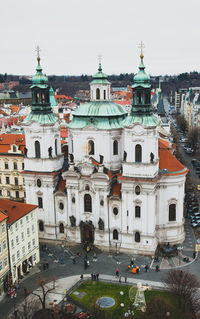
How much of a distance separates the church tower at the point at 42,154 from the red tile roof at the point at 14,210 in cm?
690

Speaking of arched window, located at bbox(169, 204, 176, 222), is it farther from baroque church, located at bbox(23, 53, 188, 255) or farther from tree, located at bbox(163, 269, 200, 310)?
tree, located at bbox(163, 269, 200, 310)

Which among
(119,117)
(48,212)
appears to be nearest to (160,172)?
(119,117)

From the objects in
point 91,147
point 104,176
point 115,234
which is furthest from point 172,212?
point 91,147

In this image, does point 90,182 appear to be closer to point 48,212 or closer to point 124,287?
point 48,212

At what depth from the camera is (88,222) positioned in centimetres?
5134

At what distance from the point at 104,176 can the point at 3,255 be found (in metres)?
16.3

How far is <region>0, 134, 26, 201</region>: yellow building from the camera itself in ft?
217

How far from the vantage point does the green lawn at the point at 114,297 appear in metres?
36.7

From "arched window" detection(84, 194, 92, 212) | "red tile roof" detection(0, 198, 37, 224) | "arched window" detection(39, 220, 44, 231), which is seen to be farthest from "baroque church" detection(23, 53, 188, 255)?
"red tile roof" detection(0, 198, 37, 224)

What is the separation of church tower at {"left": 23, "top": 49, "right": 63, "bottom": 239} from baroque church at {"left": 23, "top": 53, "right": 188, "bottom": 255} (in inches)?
5.5

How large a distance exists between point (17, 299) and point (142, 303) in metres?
14.0

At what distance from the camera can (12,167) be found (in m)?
67.2

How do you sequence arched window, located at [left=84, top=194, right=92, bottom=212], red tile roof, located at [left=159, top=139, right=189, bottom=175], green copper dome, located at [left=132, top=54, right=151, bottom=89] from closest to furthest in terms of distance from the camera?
1. green copper dome, located at [left=132, top=54, right=151, bottom=89]
2. red tile roof, located at [left=159, top=139, right=189, bottom=175]
3. arched window, located at [left=84, top=194, right=92, bottom=212]

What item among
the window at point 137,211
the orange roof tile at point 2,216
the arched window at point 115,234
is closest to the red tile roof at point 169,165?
the window at point 137,211
